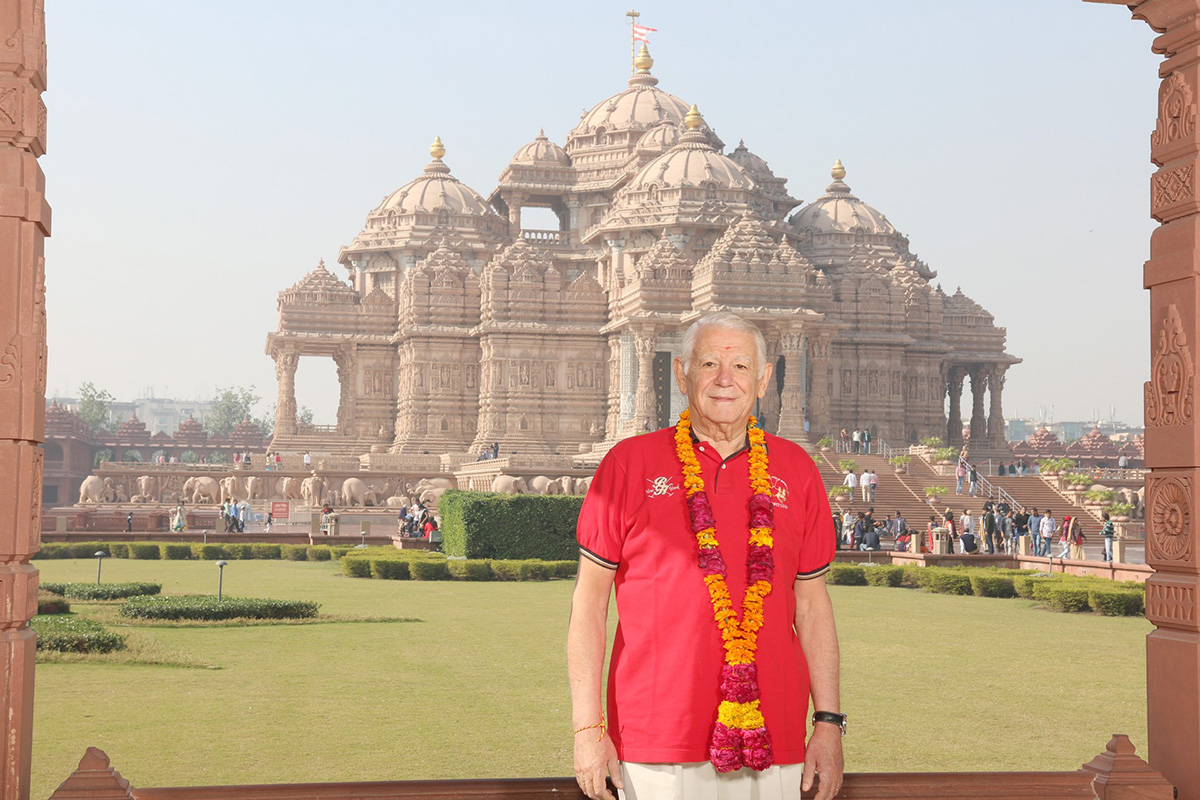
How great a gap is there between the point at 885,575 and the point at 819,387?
88.4ft

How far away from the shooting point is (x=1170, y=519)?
6723 millimetres

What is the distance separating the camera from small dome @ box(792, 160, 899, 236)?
6338cm

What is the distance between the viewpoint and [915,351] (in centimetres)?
5709

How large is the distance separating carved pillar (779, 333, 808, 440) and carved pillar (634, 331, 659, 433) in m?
4.47

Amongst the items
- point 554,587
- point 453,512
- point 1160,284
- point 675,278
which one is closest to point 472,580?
point 554,587

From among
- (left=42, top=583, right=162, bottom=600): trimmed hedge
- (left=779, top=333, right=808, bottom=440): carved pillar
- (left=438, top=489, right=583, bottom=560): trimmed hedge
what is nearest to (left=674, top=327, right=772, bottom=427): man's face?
(left=42, top=583, right=162, bottom=600): trimmed hedge

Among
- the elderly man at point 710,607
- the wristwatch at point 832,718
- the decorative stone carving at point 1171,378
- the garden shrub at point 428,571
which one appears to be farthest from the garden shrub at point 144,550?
the wristwatch at point 832,718

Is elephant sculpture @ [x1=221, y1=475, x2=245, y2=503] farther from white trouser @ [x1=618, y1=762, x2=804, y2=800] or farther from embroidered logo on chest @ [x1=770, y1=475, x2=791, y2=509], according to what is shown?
white trouser @ [x1=618, y1=762, x2=804, y2=800]

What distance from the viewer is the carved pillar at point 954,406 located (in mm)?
59750

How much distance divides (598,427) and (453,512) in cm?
2314

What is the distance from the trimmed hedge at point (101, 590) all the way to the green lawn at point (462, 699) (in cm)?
62

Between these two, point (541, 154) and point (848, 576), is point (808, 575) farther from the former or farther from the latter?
point (541, 154)

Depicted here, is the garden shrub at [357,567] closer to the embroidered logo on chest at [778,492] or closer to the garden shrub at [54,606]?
the garden shrub at [54,606]

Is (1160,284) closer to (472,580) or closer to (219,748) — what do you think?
(219,748)
